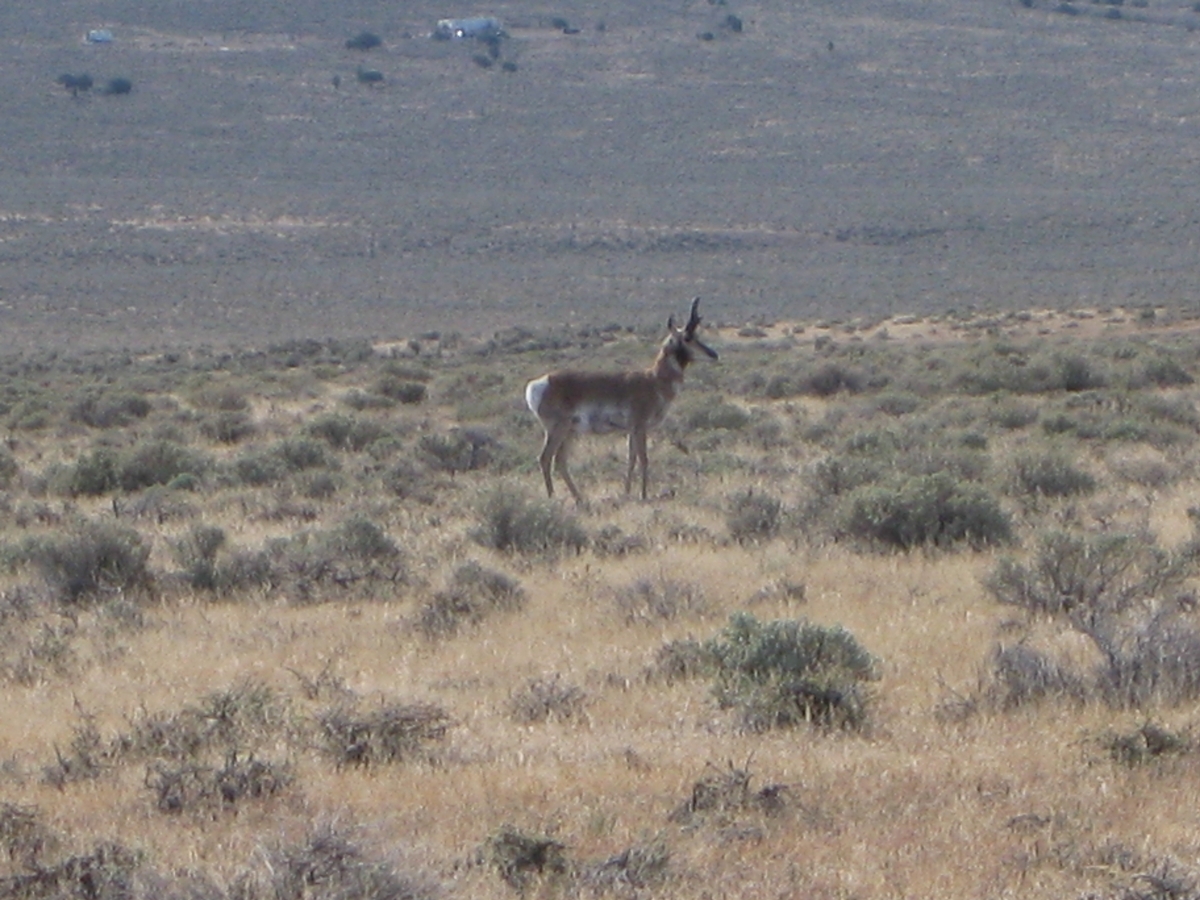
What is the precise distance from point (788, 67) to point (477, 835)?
76.5 m

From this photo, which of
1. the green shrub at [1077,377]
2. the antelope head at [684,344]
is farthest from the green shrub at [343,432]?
the green shrub at [1077,377]

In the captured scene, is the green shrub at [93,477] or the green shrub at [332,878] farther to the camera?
the green shrub at [93,477]

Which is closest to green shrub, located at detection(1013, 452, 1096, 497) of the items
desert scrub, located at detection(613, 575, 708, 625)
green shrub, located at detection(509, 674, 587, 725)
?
desert scrub, located at detection(613, 575, 708, 625)

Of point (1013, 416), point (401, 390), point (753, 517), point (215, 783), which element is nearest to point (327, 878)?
point (215, 783)

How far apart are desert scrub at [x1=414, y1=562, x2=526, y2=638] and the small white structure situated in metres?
Result: 76.3

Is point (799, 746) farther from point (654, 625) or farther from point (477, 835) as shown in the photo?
point (654, 625)

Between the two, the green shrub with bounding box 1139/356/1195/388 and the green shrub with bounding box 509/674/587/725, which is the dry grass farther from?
the green shrub with bounding box 1139/356/1195/388

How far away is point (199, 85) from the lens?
74.1 metres

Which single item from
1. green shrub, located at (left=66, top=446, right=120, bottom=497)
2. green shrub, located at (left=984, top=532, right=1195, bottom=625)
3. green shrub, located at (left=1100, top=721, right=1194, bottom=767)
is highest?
green shrub, located at (left=1100, top=721, right=1194, bottom=767)

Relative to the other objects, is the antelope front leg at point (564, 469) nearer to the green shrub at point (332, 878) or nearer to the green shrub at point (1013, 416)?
the green shrub at point (1013, 416)

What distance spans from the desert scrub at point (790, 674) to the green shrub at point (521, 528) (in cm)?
399

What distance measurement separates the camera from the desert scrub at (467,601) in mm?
8641

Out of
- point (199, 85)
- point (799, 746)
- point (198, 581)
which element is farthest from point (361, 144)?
point (799, 746)

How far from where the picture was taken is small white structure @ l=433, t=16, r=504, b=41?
274ft
